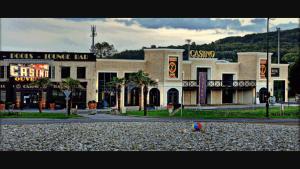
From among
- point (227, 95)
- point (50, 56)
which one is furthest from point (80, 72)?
point (227, 95)

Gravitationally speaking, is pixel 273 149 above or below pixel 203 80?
below

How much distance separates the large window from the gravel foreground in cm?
2285

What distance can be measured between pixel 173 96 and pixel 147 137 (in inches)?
1397

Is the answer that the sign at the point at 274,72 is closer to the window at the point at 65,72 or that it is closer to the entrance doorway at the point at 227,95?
the entrance doorway at the point at 227,95

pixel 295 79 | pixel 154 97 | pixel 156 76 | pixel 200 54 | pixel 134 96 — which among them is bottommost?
pixel 154 97

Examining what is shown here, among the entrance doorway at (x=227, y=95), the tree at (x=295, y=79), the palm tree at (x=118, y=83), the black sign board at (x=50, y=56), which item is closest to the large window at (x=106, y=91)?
the black sign board at (x=50, y=56)

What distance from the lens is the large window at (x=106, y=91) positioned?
69688 millimetres

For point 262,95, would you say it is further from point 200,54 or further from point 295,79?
point 200,54

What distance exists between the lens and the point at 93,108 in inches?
2479

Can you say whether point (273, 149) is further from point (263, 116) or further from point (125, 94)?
point (125, 94)

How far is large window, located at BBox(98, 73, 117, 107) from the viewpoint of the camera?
229ft

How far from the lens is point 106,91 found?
69.8 metres
